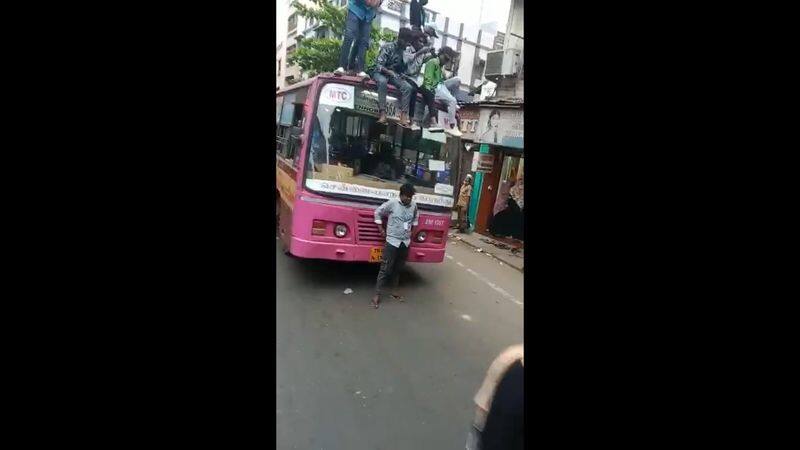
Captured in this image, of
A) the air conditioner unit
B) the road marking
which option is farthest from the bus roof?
the road marking

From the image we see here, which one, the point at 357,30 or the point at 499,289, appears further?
the point at 499,289

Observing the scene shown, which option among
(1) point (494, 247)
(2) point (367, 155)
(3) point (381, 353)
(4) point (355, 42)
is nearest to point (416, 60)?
(4) point (355, 42)

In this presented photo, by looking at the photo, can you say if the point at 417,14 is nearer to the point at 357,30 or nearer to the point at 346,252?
the point at 357,30

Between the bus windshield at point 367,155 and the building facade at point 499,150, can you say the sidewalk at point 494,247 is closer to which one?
the building facade at point 499,150

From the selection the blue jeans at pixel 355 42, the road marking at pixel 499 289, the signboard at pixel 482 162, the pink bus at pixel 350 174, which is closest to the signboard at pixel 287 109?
the pink bus at pixel 350 174

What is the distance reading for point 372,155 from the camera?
1263mm

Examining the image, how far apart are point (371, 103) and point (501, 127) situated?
1.25 feet

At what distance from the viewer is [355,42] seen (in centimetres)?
108

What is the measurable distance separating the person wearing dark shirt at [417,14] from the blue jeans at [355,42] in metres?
0.11

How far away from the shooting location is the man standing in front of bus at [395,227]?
4.14ft

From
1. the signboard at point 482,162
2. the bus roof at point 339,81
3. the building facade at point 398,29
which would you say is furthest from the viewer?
the signboard at point 482,162
